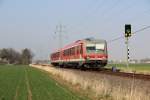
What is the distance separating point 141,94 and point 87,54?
27926 millimetres

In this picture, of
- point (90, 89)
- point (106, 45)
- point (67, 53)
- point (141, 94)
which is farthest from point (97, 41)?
point (141, 94)

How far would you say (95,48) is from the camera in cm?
4459

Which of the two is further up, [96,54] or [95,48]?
[95,48]

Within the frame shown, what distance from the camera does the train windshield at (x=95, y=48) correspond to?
44.2 meters

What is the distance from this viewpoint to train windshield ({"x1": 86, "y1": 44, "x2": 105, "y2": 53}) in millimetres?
44250

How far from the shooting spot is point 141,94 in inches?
624

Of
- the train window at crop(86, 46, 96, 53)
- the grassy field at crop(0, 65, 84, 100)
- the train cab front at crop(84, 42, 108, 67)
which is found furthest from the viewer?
the train window at crop(86, 46, 96, 53)

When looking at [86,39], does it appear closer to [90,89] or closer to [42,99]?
[90,89]

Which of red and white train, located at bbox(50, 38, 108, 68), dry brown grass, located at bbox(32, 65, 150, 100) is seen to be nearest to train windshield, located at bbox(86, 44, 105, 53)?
red and white train, located at bbox(50, 38, 108, 68)

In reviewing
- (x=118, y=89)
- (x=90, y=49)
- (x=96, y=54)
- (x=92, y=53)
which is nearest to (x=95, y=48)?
(x=90, y=49)

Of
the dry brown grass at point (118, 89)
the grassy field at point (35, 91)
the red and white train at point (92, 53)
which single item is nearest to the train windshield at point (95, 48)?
the red and white train at point (92, 53)

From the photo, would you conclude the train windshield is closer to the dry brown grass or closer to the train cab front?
the train cab front

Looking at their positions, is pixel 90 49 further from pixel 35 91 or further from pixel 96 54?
pixel 35 91

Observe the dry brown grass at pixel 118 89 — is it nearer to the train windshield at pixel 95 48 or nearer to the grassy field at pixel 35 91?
the grassy field at pixel 35 91
